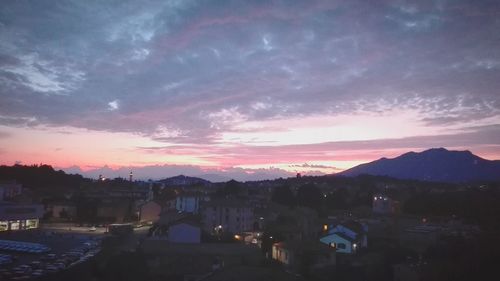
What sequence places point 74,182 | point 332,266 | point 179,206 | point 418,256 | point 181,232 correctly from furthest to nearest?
point 74,182 → point 179,206 → point 181,232 → point 418,256 → point 332,266

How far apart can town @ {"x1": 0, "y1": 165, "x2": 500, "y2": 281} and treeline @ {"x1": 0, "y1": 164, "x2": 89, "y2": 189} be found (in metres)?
31.4

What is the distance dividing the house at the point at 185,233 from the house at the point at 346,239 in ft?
27.2

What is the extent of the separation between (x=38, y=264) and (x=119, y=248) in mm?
6185

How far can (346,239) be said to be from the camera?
1064 inches

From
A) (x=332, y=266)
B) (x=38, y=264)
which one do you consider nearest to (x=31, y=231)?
(x=38, y=264)

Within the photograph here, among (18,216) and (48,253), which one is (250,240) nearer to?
(48,253)

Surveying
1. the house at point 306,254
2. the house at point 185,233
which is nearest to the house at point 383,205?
the house at point 306,254

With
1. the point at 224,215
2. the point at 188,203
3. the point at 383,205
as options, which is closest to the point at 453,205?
the point at 383,205

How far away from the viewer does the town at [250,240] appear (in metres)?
20.2

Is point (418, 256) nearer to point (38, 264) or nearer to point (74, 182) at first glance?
point (38, 264)

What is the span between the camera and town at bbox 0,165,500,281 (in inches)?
794

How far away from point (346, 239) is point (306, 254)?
17.3ft

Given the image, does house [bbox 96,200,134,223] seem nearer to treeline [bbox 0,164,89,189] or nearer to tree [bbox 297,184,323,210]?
tree [bbox 297,184,323,210]

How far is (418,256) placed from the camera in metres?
25.4
